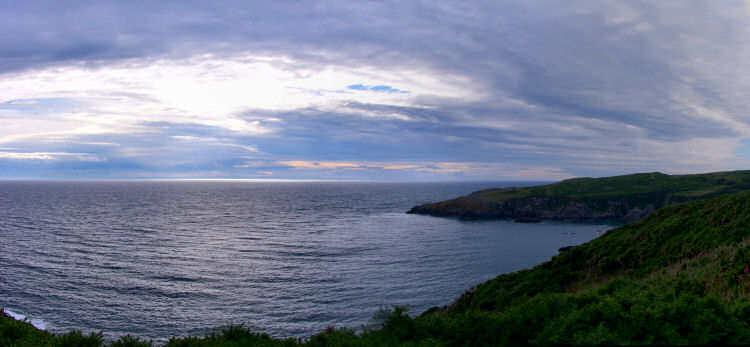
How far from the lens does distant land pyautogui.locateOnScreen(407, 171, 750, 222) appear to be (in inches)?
4301

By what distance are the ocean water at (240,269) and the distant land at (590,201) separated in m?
20.7

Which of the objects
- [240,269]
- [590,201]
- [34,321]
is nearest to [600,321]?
[34,321]

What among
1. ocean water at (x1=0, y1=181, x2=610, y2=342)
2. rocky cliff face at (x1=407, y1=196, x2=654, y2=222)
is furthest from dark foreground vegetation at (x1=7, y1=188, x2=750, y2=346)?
rocky cliff face at (x1=407, y1=196, x2=654, y2=222)

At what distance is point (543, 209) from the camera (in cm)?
11375

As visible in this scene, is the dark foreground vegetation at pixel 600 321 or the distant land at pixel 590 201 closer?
the dark foreground vegetation at pixel 600 321

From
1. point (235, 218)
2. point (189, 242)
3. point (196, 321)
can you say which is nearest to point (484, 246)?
point (196, 321)

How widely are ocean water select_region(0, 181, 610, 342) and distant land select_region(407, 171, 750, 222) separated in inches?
816

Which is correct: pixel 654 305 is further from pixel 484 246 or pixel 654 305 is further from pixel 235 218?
pixel 235 218

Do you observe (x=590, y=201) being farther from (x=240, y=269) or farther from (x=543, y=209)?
(x=240, y=269)

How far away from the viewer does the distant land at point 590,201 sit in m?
109

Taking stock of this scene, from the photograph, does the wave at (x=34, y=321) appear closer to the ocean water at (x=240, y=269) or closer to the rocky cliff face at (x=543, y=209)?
the ocean water at (x=240, y=269)

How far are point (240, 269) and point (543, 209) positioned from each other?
94.2 m

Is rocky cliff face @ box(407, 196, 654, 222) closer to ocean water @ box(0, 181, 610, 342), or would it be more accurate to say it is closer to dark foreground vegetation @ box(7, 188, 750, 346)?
ocean water @ box(0, 181, 610, 342)

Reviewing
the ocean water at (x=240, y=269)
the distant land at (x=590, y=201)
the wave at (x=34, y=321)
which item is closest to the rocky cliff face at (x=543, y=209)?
the distant land at (x=590, y=201)
